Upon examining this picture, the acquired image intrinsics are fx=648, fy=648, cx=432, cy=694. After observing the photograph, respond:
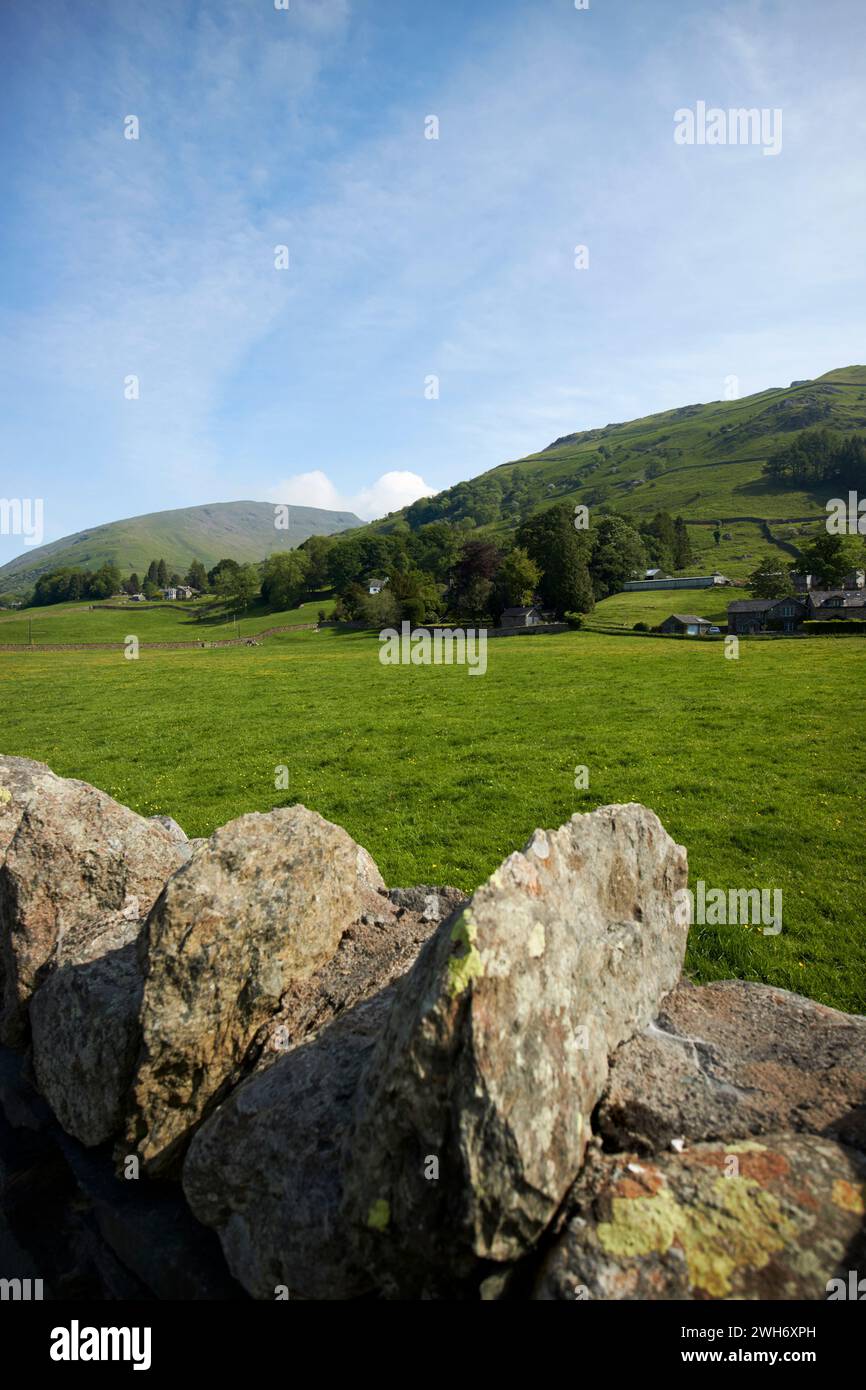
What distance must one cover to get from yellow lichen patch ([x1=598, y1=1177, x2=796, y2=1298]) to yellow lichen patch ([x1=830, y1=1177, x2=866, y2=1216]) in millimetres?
343

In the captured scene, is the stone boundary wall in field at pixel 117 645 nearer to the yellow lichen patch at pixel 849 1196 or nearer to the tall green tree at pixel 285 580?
the tall green tree at pixel 285 580

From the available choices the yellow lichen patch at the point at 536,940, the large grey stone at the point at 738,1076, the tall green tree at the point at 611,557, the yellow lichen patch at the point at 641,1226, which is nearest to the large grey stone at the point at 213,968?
the yellow lichen patch at the point at 536,940

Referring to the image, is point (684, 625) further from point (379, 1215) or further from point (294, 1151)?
point (379, 1215)

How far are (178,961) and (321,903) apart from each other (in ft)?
4.25

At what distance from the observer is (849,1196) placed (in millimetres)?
3361

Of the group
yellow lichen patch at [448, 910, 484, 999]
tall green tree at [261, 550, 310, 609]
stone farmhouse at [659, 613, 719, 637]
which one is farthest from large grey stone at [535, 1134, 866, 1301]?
tall green tree at [261, 550, 310, 609]

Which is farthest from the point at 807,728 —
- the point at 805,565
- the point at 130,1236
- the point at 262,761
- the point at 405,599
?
the point at 805,565

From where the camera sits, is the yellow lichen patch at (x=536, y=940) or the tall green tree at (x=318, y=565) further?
the tall green tree at (x=318, y=565)

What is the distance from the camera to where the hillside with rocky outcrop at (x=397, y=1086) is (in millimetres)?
3242

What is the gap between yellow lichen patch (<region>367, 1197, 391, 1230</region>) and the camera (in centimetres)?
347

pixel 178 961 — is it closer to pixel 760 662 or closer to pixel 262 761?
pixel 262 761

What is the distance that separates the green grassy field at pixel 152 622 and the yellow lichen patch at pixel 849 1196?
Result: 10568cm

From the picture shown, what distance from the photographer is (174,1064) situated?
4781 mm

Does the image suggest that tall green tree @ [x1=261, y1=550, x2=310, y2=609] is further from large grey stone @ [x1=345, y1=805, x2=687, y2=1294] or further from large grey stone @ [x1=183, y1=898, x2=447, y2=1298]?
large grey stone @ [x1=345, y1=805, x2=687, y2=1294]
